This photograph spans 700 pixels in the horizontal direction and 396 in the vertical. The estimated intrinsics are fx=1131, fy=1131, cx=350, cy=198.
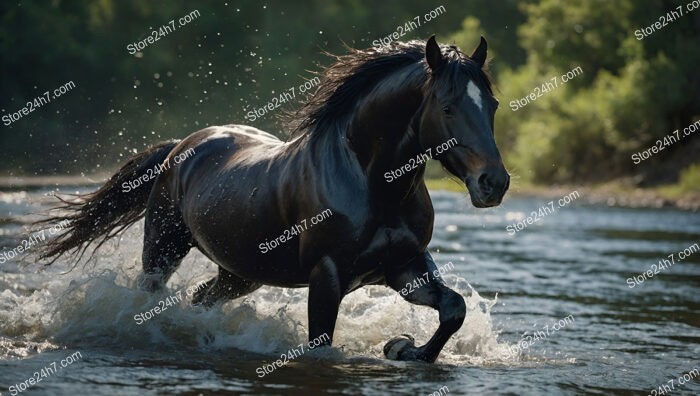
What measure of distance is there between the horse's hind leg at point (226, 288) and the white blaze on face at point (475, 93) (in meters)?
3.04

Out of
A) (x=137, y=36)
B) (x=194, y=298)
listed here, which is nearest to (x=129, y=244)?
Answer: (x=194, y=298)

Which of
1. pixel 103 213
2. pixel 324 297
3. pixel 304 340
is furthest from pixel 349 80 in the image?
pixel 103 213

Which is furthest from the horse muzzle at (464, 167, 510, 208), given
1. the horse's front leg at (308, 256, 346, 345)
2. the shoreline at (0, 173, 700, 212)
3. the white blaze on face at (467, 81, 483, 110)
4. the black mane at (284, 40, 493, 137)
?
the shoreline at (0, 173, 700, 212)

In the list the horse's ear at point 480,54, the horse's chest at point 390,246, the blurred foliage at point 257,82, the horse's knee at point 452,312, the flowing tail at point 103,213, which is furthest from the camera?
the blurred foliage at point 257,82

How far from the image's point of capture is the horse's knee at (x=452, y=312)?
24.2 feet

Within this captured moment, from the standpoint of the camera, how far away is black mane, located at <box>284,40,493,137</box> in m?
7.43

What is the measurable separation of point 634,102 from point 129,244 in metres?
32.4

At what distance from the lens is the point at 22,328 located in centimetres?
859

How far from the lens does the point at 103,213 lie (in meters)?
10.0

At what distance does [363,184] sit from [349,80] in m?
0.77

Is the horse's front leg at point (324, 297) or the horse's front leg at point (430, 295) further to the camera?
the horse's front leg at point (430, 295)

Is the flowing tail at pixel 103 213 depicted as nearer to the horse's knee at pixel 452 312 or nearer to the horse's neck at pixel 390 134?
the horse's neck at pixel 390 134

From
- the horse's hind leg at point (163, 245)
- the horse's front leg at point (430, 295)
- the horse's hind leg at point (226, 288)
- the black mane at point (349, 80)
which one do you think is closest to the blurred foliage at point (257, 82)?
the horse's hind leg at point (163, 245)

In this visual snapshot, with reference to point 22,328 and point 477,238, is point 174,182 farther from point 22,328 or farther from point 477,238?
point 477,238
